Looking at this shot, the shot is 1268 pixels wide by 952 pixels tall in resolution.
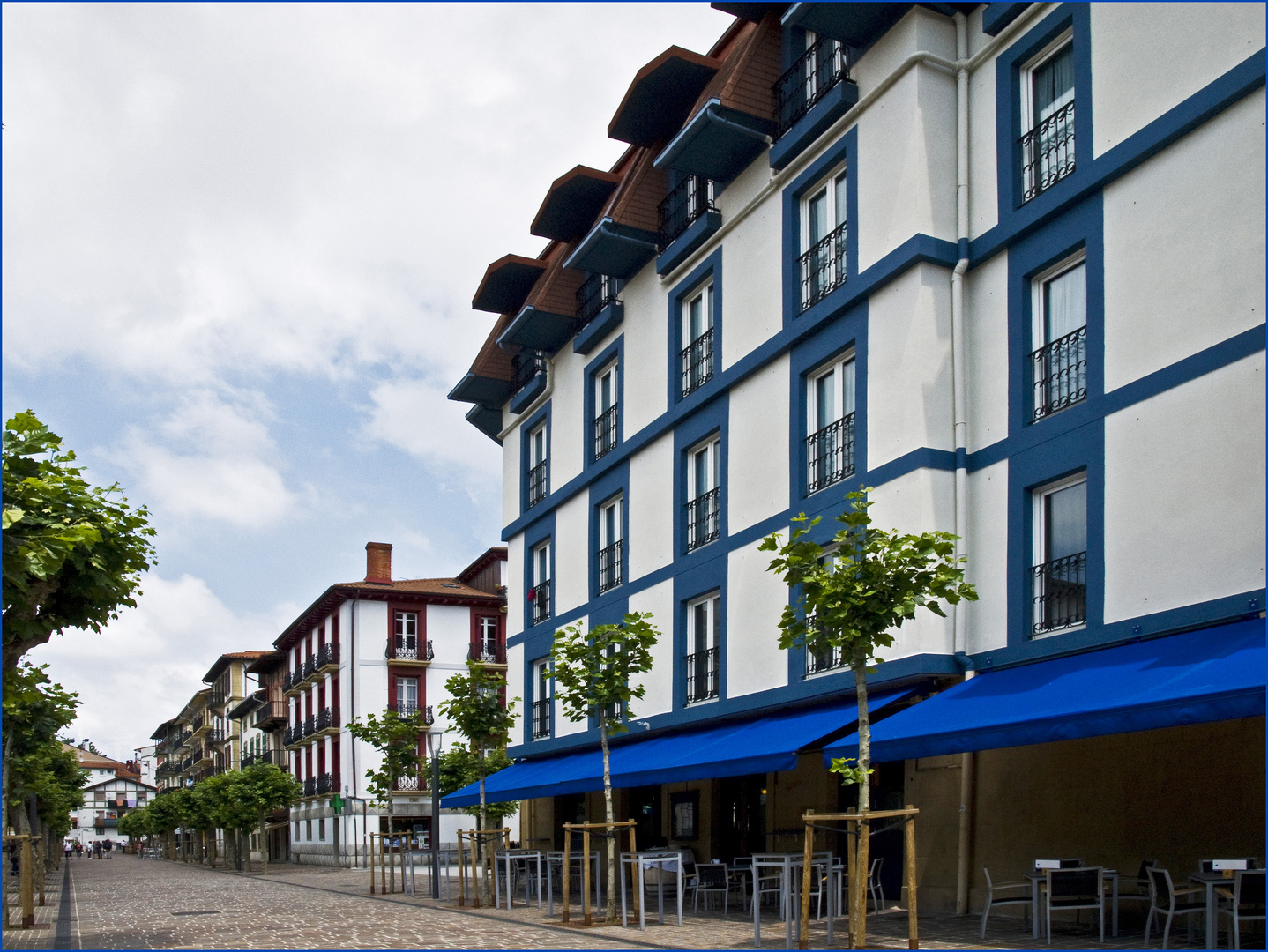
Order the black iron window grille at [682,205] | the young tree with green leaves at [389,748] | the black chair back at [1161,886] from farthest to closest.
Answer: the young tree with green leaves at [389,748], the black iron window grille at [682,205], the black chair back at [1161,886]

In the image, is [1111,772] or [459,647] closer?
[1111,772]

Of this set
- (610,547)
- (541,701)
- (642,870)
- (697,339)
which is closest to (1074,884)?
(642,870)

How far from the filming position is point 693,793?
990 inches

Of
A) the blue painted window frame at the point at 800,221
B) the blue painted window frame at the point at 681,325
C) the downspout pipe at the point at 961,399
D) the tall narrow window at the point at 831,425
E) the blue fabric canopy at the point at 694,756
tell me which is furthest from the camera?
the blue painted window frame at the point at 681,325

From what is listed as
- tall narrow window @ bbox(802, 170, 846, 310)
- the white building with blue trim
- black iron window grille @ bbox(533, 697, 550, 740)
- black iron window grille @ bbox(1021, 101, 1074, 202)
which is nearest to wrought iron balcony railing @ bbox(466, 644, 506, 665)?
black iron window grille @ bbox(533, 697, 550, 740)

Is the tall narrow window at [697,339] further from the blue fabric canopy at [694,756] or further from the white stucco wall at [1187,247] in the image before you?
the white stucco wall at [1187,247]

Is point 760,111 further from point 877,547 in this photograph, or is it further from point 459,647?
point 459,647

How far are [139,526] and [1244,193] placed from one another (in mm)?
11872

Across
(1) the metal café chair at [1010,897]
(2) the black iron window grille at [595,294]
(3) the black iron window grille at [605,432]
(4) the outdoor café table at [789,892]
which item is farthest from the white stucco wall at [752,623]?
(2) the black iron window grille at [595,294]

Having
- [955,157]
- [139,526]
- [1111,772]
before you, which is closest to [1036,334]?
[955,157]

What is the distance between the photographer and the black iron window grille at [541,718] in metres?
30.0

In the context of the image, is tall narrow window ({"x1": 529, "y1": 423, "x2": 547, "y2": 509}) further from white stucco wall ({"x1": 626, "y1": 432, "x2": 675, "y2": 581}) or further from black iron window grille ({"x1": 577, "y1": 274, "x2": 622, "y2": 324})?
white stucco wall ({"x1": 626, "y1": 432, "x2": 675, "y2": 581})

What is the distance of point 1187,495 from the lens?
45.3ft

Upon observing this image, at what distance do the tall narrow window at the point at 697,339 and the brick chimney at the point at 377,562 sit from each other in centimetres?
3779
